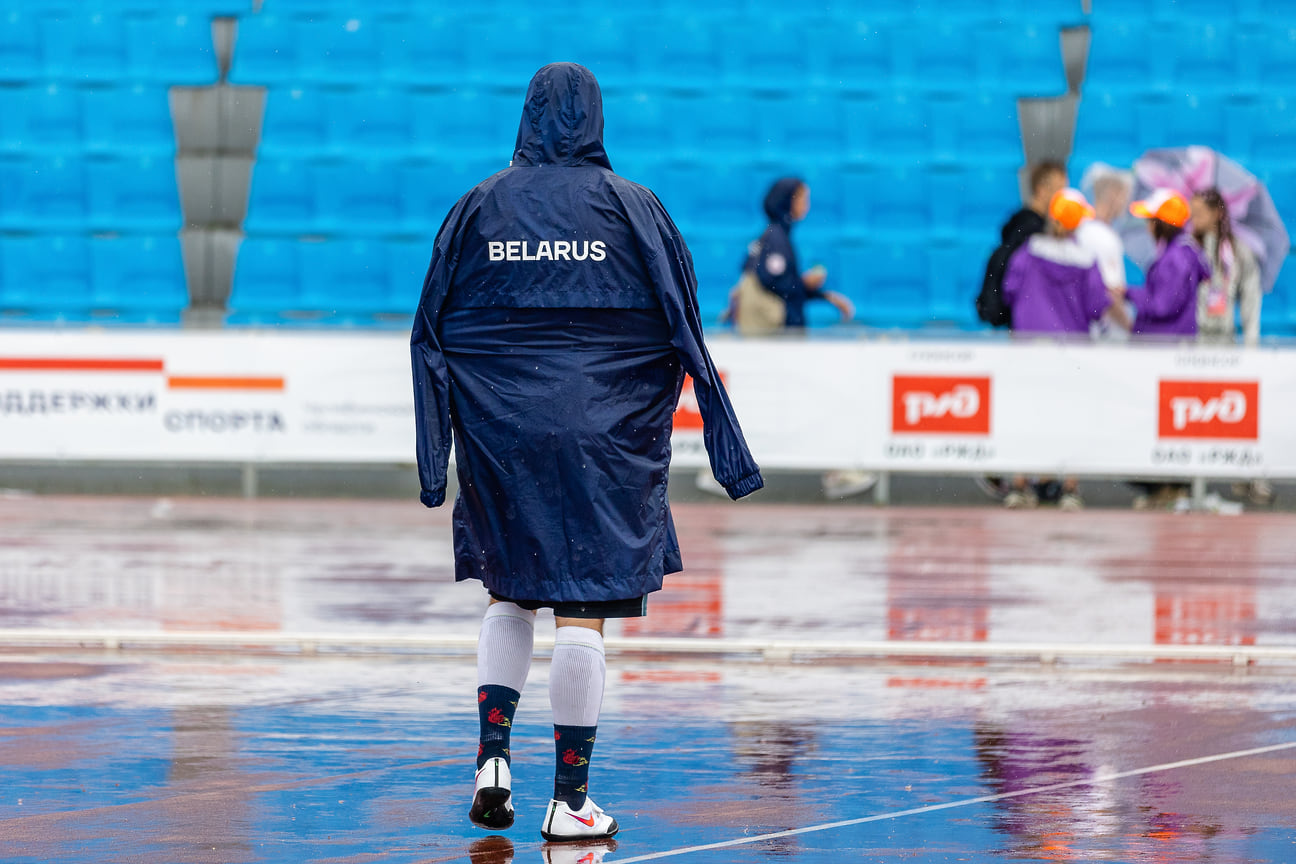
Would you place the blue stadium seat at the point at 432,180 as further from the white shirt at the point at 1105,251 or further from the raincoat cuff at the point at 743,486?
the raincoat cuff at the point at 743,486

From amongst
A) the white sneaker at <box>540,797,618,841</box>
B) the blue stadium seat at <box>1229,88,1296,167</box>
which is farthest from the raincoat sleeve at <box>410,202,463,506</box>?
the blue stadium seat at <box>1229,88,1296,167</box>

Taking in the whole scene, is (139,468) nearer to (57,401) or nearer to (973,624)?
(57,401)

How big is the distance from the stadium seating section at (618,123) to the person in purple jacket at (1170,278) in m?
2.78

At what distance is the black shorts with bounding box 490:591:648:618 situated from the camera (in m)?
4.66

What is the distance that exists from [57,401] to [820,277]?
18.8ft

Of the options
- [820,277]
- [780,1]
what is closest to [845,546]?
[820,277]

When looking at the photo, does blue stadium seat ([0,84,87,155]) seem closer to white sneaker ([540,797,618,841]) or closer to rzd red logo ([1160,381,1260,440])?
rzd red logo ([1160,381,1260,440])

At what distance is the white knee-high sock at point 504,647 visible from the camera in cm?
479

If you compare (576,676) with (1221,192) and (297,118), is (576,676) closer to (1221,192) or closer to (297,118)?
(1221,192)

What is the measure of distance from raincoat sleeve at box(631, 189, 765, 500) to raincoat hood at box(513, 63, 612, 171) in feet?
0.72

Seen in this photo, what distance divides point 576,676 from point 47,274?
47.1 ft

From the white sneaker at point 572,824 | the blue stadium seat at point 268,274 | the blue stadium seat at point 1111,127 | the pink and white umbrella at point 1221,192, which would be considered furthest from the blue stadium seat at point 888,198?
the white sneaker at point 572,824

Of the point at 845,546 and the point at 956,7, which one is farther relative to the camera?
the point at 956,7

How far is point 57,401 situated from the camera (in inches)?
566
